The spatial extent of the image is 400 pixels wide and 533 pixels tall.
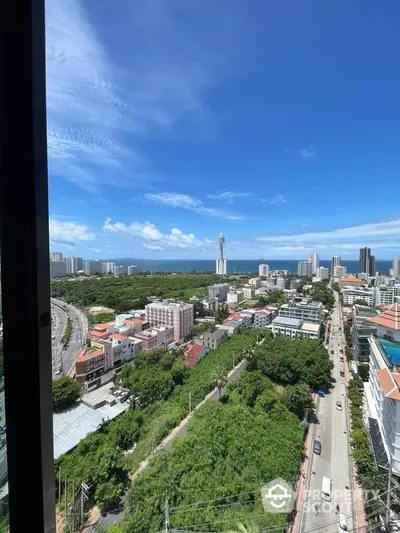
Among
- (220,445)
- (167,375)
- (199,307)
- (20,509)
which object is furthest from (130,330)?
(20,509)

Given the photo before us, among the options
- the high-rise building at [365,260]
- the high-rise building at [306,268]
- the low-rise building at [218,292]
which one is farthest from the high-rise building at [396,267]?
the low-rise building at [218,292]

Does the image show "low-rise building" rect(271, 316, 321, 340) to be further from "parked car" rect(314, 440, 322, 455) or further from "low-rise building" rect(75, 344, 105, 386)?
"low-rise building" rect(75, 344, 105, 386)

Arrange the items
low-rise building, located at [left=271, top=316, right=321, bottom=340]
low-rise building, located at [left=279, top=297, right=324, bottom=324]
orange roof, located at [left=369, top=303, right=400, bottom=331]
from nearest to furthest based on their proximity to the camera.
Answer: orange roof, located at [left=369, top=303, right=400, bottom=331] < low-rise building, located at [left=271, top=316, right=321, bottom=340] < low-rise building, located at [left=279, top=297, right=324, bottom=324]

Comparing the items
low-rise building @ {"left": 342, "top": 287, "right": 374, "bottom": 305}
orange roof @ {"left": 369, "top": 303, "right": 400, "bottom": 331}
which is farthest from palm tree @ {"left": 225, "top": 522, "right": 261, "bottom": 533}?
low-rise building @ {"left": 342, "top": 287, "right": 374, "bottom": 305}

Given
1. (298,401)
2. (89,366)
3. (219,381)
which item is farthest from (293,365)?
(89,366)

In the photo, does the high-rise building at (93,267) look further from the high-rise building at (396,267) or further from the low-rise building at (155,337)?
the high-rise building at (396,267)

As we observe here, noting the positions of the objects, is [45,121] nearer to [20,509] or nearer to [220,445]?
[20,509]
